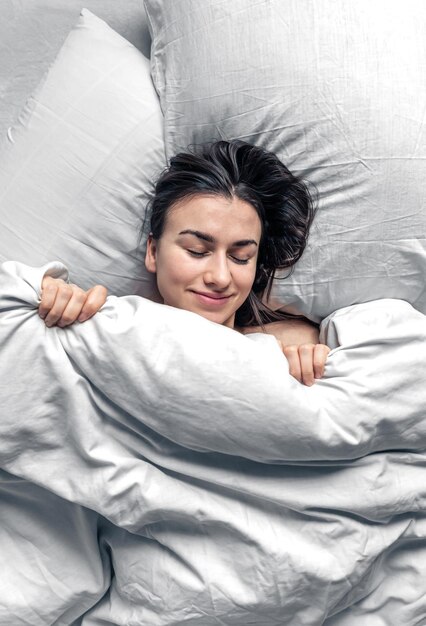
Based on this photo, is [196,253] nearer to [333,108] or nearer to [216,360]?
[216,360]

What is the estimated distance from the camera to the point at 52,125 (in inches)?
60.2

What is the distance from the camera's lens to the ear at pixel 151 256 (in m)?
1.51

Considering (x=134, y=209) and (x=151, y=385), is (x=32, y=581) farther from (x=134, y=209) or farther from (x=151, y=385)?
(x=134, y=209)

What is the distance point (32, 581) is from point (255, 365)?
45 centimetres

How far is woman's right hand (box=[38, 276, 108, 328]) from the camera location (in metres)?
1.33

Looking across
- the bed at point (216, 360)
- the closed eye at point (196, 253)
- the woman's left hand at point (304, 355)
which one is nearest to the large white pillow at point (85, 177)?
the bed at point (216, 360)

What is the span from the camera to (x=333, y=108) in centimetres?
146

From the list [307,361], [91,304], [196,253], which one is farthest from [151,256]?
[307,361]

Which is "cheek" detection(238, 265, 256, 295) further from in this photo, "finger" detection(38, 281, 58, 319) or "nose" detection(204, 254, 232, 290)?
"finger" detection(38, 281, 58, 319)

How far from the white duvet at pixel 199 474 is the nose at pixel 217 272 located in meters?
0.09

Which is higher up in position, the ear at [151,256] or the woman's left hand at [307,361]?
the ear at [151,256]

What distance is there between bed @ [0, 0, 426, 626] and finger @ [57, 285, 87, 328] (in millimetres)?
20

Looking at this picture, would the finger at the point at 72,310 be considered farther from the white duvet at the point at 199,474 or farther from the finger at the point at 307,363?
the finger at the point at 307,363

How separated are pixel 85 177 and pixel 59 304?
0.27m
